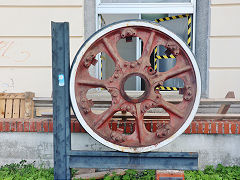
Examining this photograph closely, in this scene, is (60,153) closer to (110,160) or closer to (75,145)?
(110,160)

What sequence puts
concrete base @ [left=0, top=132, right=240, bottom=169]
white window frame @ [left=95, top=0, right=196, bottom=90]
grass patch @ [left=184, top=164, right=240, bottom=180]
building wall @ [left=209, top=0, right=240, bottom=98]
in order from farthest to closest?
white window frame @ [left=95, top=0, right=196, bottom=90] → building wall @ [left=209, top=0, right=240, bottom=98] → concrete base @ [left=0, top=132, right=240, bottom=169] → grass patch @ [left=184, top=164, right=240, bottom=180]

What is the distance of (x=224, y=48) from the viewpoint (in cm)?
323

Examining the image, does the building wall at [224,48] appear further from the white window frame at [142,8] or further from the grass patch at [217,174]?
the grass patch at [217,174]

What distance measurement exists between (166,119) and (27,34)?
107 inches

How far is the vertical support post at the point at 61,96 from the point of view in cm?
187

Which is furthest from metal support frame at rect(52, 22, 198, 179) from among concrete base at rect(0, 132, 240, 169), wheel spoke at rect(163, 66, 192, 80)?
concrete base at rect(0, 132, 240, 169)

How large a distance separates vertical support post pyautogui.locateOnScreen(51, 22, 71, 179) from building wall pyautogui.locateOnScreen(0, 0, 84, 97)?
55.7 inches

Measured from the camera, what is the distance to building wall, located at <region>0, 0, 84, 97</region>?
3.29m

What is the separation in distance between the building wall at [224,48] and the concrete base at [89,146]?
0.86 meters

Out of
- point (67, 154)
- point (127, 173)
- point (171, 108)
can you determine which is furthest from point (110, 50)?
point (127, 173)

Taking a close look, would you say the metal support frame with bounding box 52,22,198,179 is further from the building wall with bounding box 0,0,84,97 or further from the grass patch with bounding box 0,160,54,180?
the building wall with bounding box 0,0,84,97

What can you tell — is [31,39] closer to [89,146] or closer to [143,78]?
[89,146]

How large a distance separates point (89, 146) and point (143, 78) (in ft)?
4.95

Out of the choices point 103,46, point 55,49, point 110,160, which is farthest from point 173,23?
point 110,160
